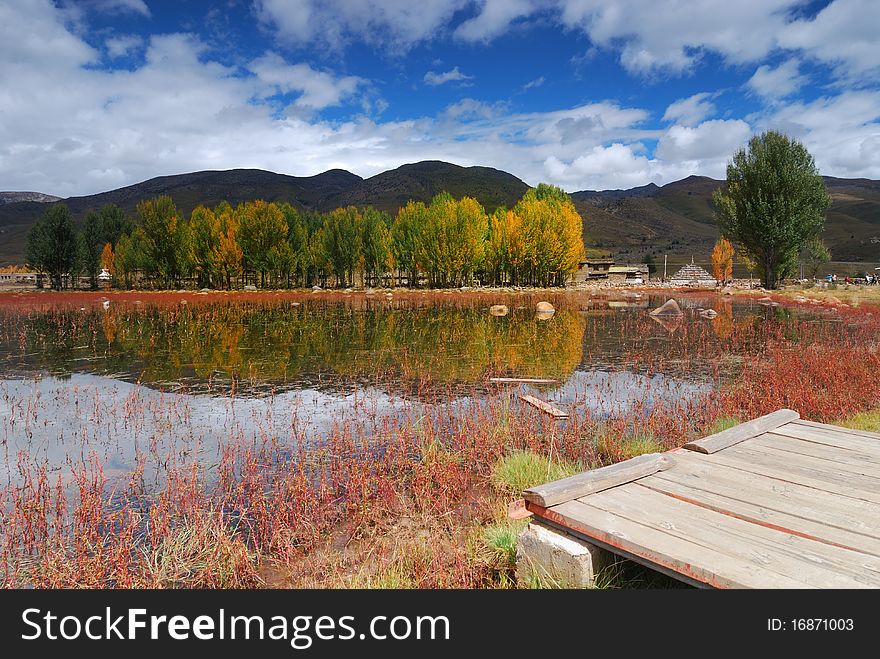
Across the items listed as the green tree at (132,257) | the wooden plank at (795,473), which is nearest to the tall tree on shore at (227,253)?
the green tree at (132,257)

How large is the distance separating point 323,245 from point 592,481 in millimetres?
67581

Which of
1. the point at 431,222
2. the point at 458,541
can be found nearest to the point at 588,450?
the point at 458,541

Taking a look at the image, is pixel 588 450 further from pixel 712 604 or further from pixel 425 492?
pixel 712 604

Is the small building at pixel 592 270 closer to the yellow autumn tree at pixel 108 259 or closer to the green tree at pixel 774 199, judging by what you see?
the green tree at pixel 774 199

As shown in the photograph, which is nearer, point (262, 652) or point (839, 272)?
point (262, 652)

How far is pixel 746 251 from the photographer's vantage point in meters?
50.9

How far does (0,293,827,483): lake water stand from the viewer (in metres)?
8.83

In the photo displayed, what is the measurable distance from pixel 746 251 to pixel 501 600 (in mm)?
55400

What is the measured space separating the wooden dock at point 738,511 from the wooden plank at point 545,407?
362 centimetres

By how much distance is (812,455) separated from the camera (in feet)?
17.9

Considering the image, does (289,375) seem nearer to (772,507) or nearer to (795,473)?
(795,473)

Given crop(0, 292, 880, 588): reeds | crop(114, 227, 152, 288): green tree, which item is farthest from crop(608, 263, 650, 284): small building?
crop(0, 292, 880, 588): reeds

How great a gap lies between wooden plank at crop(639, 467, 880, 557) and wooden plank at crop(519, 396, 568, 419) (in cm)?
429

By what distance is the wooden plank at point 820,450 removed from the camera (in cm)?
519
